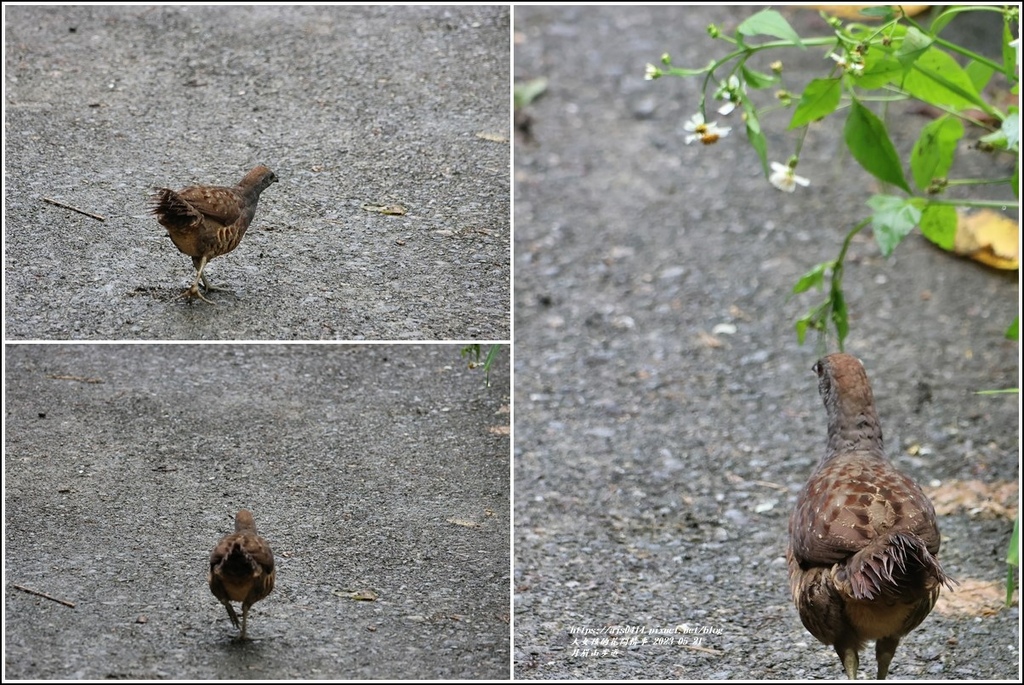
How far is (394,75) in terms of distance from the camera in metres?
2.59

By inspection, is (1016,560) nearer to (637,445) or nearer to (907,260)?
(637,445)

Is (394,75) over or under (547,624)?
over

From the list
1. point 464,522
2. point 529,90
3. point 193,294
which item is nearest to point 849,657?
point 464,522

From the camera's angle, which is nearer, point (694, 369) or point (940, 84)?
point (940, 84)

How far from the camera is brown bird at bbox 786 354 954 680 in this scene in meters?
2.66

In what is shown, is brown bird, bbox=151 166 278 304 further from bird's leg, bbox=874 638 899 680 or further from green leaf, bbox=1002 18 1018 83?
green leaf, bbox=1002 18 1018 83

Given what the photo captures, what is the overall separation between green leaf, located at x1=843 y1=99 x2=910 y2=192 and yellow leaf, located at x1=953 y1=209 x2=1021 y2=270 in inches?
83.0

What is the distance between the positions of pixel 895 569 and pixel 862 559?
11 cm

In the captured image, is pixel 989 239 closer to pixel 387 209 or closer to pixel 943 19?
pixel 943 19

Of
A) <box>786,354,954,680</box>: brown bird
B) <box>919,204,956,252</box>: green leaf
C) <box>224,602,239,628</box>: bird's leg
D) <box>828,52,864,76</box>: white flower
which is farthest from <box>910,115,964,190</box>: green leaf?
<box>224,602,239,628</box>: bird's leg

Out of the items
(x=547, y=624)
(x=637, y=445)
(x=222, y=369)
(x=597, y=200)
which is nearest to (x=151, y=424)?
(x=222, y=369)

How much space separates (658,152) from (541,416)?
7.55 ft

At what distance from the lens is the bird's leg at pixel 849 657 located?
9.77 feet

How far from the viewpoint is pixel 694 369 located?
5102 millimetres
